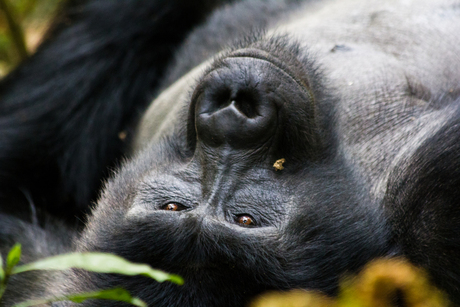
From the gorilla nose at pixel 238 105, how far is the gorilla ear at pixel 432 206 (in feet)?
1.55

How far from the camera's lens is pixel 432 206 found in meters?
1.57

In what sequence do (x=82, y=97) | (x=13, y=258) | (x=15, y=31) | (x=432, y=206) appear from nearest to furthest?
(x=13, y=258) < (x=432, y=206) < (x=82, y=97) < (x=15, y=31)

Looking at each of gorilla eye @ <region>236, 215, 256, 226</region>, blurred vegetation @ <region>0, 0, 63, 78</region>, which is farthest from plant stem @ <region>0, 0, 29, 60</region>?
gorilla eye @ <region>236, 215, 256, 226</region>

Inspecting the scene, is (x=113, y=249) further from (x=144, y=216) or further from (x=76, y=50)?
(x=76, y=50)

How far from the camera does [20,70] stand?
131 inches

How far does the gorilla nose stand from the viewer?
5.32 feet

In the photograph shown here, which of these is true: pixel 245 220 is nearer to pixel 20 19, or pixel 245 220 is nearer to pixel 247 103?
pixel 247 103

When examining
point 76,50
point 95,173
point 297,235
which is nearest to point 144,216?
point 297,235

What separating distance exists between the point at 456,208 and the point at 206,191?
746 mm

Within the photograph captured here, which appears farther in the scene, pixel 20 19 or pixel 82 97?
pixel 20 19

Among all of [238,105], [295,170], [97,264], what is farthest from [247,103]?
[97,264]

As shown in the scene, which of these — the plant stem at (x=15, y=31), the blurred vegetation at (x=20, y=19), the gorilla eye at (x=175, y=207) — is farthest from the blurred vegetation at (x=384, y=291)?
the plant stem at (x=15, y=31)

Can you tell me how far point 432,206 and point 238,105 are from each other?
674 mm

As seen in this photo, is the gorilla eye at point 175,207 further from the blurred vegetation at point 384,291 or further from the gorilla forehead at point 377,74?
the gorilla forehead at point 377,74
